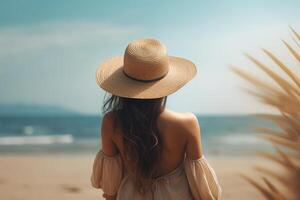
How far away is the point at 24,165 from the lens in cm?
1055

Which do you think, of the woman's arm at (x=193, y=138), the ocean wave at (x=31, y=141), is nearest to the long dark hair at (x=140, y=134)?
the woman's arm at (x=193, y=138)

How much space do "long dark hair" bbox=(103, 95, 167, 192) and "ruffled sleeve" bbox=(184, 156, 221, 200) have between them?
0.13 m

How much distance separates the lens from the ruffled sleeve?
1.94 m

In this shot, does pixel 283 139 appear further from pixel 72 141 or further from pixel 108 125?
pixel 72 141

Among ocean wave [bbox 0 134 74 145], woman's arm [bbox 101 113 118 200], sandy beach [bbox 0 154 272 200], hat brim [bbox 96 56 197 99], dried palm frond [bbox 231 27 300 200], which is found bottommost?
ocean wave [bbox 0 134 74 145]

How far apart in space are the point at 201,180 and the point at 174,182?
0.38 feet

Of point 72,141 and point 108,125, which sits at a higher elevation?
point 108,125

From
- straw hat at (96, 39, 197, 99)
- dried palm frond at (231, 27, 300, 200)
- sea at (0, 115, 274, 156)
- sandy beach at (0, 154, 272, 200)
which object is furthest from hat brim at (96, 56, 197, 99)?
sandy beach at (0, 154, 272, 200)

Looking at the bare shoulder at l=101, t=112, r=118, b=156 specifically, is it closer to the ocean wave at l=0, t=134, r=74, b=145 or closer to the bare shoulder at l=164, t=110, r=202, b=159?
the bare shoulder at l=164, t=110, r=202, b=159

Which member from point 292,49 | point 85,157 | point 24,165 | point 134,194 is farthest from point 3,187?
point 292,49

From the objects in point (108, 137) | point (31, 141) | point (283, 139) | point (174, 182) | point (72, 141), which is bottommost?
point (72, 141)

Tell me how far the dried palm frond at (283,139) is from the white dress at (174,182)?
1428 millimetres

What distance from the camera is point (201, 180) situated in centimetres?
194

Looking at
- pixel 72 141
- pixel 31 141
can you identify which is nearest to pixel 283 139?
pixel 31 141
